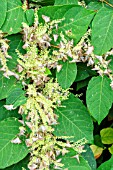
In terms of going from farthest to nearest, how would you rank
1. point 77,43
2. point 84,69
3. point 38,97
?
point 84,69, point 77,43, point 38,97

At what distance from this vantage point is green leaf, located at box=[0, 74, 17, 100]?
4.31 ft

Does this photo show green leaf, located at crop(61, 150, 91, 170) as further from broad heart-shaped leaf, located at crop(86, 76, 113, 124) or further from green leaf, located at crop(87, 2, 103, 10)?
green leaf, located at crop(87, 2, 103, 10)

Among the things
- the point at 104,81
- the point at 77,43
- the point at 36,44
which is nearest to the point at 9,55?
the point at 36,44

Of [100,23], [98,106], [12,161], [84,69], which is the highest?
[100,23]

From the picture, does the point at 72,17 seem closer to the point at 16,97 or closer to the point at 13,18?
the point at 13,18

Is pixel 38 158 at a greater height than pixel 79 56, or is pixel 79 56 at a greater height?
pixel 79 56

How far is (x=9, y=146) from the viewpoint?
1325 millimetres

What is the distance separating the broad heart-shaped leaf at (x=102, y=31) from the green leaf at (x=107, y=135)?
568 mm

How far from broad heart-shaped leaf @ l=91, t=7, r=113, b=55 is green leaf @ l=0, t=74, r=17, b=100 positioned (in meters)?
0.34

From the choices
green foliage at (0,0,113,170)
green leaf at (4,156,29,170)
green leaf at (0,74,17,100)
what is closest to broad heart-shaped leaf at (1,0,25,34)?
green foliage at (0,0,113,170)

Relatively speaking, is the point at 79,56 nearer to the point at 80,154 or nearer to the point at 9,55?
the point at 9,55

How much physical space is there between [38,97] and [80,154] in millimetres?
346

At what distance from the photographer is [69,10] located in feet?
4.25

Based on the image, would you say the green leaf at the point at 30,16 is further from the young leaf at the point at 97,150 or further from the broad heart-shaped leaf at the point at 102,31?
the young leaf at the point at 97,150
